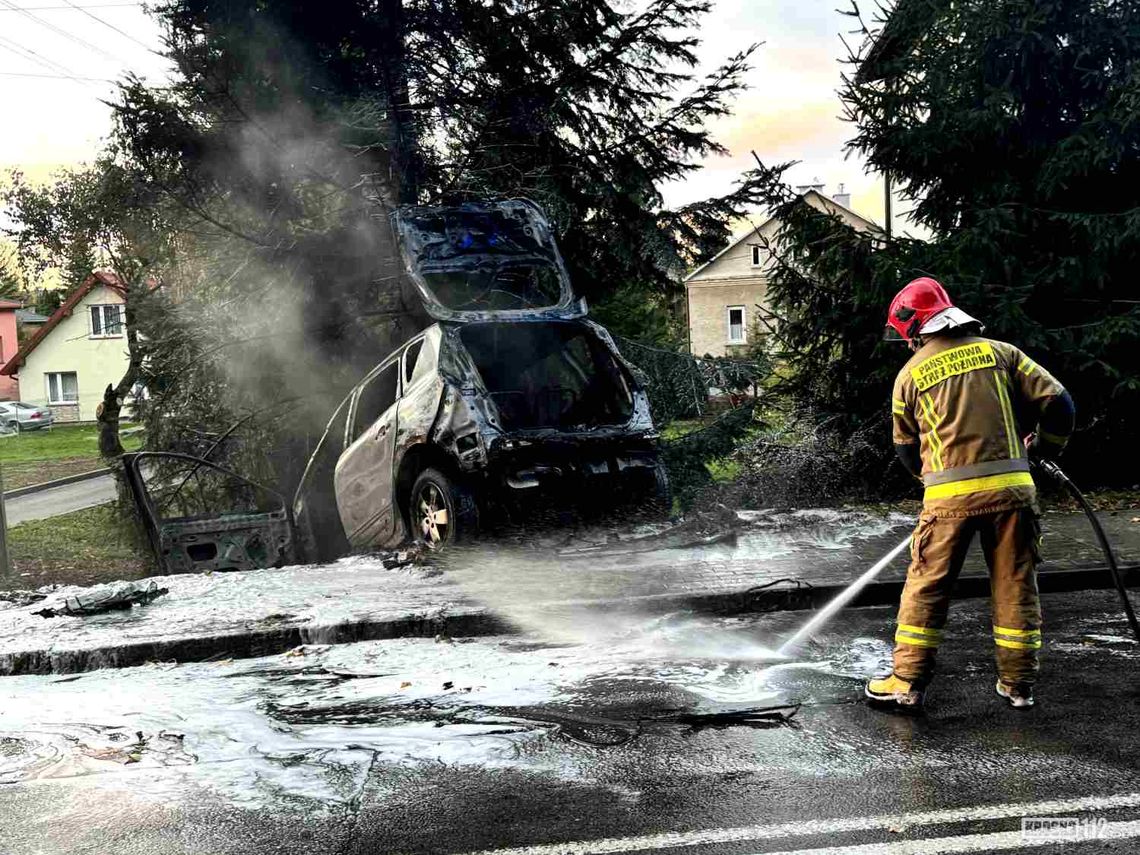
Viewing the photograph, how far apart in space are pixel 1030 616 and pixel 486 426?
469 centimetres

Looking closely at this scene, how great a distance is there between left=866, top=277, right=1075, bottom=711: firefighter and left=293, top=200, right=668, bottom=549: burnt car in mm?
4216

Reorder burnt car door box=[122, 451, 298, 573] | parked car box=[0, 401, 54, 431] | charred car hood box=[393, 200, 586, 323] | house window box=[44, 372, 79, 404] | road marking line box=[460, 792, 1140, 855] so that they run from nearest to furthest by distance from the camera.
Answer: road marking line box=[460, 792, 1140, 855] → burnt car door box=[122, 451, 298, 573] → charred car hood box=[393, 200, 586, 323] → parked car box=[0, 401, 54, 431] → house window box=[44, 372, 79, 404]

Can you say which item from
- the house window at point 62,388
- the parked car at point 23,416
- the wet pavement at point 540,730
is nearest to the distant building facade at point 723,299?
the parked car at point 23,416

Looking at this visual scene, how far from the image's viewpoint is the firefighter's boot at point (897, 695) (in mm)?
4664

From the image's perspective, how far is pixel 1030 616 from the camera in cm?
474

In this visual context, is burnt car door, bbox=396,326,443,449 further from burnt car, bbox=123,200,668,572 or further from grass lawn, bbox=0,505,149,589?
grass lawn, bbox=0,505,149,589

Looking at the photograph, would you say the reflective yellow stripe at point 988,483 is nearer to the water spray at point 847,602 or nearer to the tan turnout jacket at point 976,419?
the tan turnout jacket at point 976,419

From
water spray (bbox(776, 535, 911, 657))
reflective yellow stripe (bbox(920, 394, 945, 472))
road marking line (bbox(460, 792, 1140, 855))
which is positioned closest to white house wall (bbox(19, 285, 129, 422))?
water spray (bbox(776, 535, 911, 657))

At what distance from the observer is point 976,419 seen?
4.78 metres

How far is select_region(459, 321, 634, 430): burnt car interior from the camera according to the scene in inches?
387

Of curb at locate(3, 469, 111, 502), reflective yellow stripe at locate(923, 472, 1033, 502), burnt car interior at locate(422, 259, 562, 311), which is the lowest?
curb at locate(3, 469, 111, 502)

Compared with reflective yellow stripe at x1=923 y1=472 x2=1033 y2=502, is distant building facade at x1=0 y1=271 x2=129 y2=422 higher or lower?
higher

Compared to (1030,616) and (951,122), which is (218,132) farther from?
(1030,616)

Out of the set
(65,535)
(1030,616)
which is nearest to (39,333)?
(65,535)
